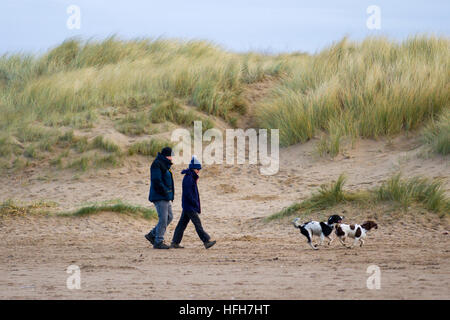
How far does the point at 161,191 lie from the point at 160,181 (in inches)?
6.0

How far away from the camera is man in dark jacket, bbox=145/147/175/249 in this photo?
10422mm

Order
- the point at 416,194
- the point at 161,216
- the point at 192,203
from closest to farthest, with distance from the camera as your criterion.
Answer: the point at 192,203 < the point at 161,216 < the point at 416,194

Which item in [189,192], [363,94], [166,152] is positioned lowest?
[189,192]

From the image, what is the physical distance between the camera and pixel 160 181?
34.1ft

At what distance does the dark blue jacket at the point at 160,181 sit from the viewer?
34.1 ft

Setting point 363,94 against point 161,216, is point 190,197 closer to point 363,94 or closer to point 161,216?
point 161,216

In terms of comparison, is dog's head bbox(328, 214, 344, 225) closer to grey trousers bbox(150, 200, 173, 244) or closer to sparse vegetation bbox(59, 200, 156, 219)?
grey trousers bbox(150, 200, 173, 244)

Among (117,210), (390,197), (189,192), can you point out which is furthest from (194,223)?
(390,197)

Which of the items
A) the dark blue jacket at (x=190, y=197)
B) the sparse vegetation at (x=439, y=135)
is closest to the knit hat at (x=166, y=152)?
the dark blue jacket at (x=190, y=197)

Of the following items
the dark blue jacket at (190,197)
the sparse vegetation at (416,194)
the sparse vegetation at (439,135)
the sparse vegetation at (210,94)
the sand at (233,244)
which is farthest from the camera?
the sparse vegetation at (210,94)

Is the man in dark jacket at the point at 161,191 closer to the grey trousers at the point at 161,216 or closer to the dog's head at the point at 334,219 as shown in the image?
the grey trousers at the point at 161,216

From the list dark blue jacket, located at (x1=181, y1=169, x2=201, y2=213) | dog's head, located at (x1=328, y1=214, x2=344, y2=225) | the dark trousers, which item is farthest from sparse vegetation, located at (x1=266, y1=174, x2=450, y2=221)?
dark blue jacket, located at (x1=181, y1=169, x2=201, y2=213)

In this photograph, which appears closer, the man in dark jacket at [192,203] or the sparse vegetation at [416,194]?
the man in dark jacket at [192,203]
